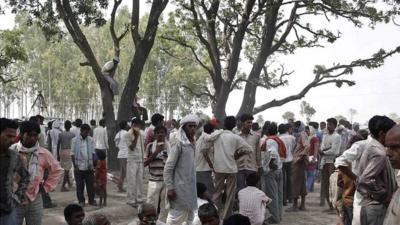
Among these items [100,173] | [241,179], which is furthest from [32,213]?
[100,173]

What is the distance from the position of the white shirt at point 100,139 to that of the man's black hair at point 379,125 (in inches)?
379

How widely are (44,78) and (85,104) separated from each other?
500cm

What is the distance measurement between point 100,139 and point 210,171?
559 centimetres

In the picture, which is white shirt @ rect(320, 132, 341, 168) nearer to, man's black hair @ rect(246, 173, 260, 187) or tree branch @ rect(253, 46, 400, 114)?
man's black hair @ rect(246, 173, 260, 187)

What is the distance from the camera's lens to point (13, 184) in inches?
189

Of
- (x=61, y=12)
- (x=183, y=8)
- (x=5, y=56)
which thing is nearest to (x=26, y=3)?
(x=61, y=12)

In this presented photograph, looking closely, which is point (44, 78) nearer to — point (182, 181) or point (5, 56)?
point (5, 56)

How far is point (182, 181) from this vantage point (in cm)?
632

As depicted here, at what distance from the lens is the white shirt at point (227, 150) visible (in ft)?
27.1

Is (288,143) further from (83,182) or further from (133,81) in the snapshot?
(133,81)

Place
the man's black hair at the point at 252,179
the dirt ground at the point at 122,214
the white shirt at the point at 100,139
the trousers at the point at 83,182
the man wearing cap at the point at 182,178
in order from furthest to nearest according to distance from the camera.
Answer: the white shirt at the point at 100,139 < the trousers at the point at 83,182 < the dirt ground at the point at 122,214 < the man's black hair at the point at 252,179 < the man wearing cap at the point at 182,178

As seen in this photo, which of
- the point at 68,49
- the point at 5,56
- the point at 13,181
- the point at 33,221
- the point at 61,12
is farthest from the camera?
the point at 68,49

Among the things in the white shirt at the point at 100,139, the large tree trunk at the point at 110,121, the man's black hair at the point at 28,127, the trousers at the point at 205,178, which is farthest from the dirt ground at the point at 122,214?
the man's black hair at the point at 28,127

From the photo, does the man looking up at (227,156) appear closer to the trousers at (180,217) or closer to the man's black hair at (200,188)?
the man's black hair at (200,188)
